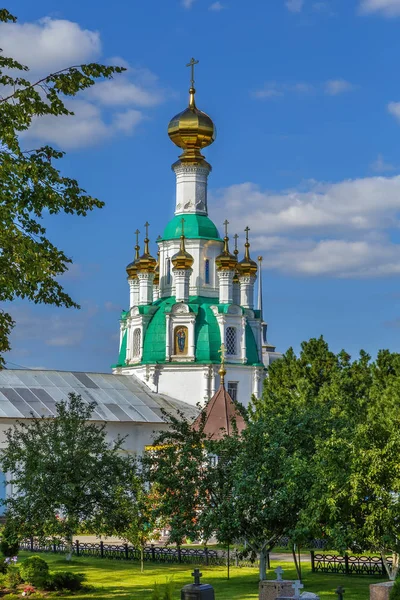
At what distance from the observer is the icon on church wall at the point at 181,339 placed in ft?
179

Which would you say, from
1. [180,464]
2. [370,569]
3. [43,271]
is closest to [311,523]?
[180,464]

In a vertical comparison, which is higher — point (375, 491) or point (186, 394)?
point (186, 394)

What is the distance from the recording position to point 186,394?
54.3 meters

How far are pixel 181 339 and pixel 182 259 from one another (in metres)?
4.19

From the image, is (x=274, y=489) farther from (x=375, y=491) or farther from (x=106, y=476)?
(x=106, y=476)

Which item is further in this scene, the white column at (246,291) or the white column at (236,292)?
the white column at (236,292)

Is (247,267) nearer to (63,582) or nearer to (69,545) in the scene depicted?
(69,545)

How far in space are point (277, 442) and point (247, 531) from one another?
81.9 inches

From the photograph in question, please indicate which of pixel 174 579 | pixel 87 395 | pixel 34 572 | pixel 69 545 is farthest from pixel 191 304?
pixel 34 572

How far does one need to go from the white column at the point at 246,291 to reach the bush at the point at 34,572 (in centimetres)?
3618

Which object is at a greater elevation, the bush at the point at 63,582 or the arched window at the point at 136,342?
the arched window at the point at 136,342

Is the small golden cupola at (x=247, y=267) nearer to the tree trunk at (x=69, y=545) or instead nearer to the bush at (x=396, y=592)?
the tree trunk at (x=69, y=545)

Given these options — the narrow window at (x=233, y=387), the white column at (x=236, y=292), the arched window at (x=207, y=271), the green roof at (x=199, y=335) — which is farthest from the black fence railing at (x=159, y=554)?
the white column at (x=236, y=292)

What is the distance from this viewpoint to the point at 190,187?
57.5 meters
